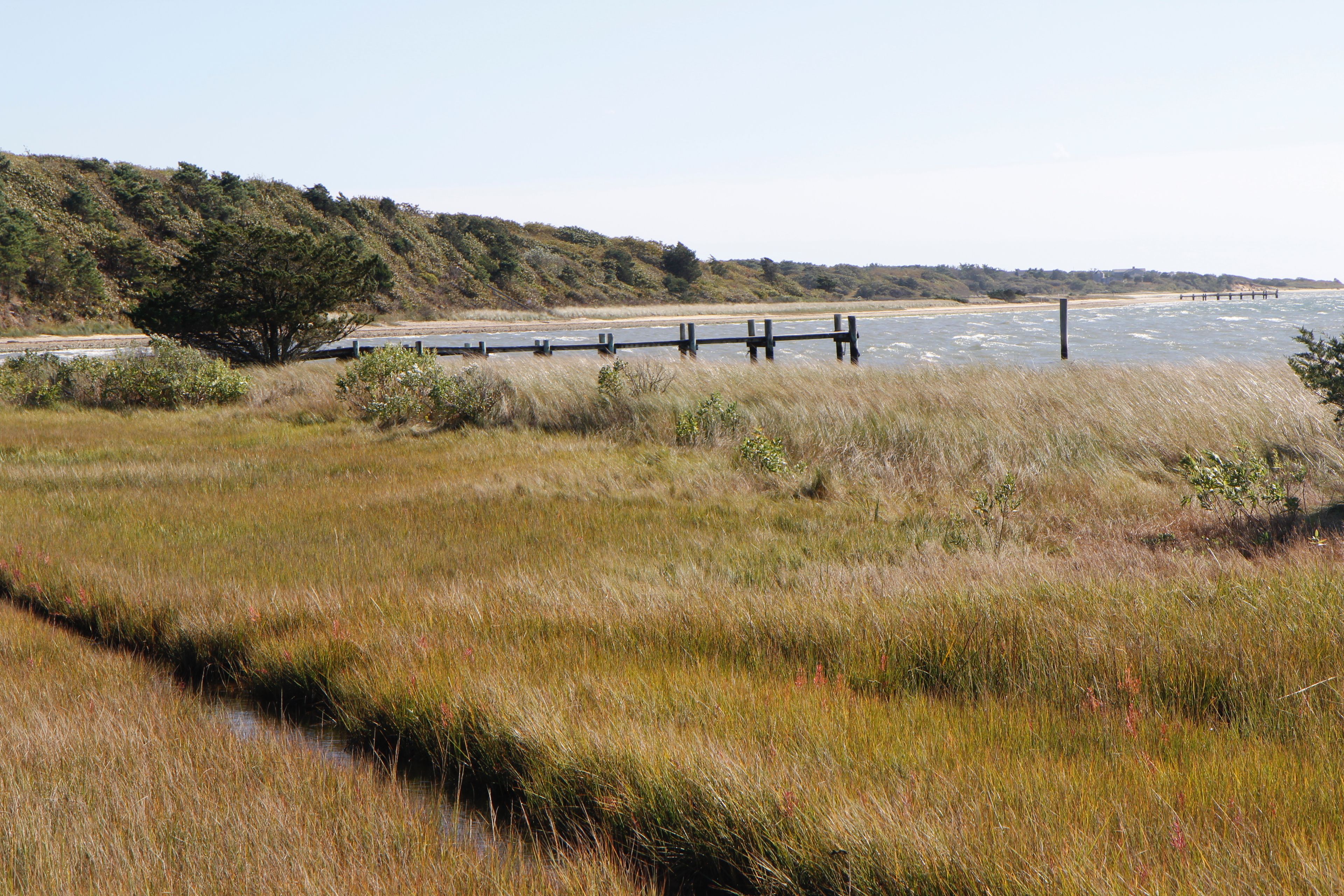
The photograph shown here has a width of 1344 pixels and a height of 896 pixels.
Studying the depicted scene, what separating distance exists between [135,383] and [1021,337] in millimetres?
41546

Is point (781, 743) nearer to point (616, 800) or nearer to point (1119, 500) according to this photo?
point (616, 800)

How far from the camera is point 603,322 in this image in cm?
7412

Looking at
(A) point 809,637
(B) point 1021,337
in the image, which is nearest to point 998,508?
(A) point 809,637

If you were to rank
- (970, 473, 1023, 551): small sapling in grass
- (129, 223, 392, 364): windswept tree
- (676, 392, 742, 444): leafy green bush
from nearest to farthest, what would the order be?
(970, 473, 1023, 551): small sapling in grass, (676, 392, 742, 444): leafy green bush, (129, 223, 392, 364): windswept tree

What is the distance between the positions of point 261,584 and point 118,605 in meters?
0.81

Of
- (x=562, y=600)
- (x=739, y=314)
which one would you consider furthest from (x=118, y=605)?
(x=739, y=314)

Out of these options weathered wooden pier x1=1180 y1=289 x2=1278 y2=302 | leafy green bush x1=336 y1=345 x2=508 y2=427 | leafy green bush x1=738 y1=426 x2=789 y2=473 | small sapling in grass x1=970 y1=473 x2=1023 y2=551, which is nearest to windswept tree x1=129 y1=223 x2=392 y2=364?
leafy green bush x1=336 y1=345 x2=508 y2=427

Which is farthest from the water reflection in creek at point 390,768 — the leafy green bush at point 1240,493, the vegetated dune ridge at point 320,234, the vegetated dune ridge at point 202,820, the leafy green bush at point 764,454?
the vegetated dune ridge at point 320,234

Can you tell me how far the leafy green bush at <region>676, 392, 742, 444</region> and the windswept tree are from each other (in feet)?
47.5

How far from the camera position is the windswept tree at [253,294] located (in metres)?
24.3

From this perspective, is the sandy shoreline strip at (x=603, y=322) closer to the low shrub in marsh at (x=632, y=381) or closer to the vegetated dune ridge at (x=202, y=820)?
the low shrub in marsh at (x=632, y=381)

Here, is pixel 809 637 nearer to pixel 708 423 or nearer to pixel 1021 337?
pixel 708 423

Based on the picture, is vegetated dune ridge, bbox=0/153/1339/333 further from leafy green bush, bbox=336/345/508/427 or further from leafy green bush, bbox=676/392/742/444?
leafy green bush, bbox=676/392/742/444

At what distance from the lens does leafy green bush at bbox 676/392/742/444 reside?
13.4 meters
